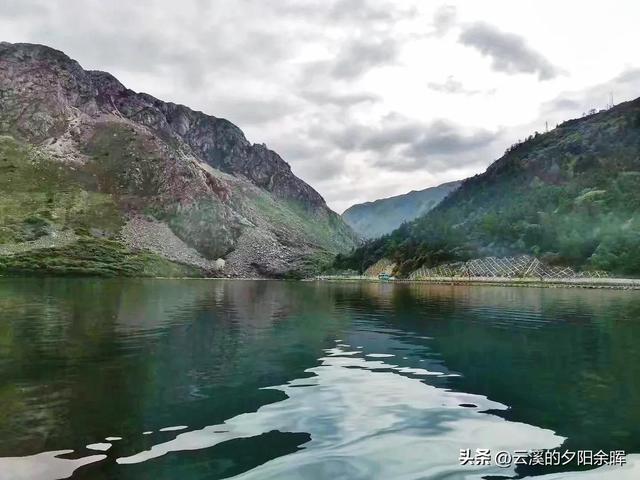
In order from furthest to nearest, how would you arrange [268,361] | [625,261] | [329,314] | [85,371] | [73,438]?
[625,261]
[329,314]
[268,361]
[85,371]
[73,438]

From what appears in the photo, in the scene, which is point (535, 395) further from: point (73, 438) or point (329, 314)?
point (329, 314)

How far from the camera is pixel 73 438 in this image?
1491cm

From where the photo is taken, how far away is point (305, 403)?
789 inches

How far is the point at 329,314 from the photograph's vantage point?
65.6m

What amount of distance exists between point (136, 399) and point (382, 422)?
9.73m

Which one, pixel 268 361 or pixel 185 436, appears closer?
pixel 185 436

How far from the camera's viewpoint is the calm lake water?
43.5 ft

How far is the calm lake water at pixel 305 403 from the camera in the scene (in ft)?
43.5

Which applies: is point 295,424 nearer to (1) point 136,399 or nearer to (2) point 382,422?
(2) point 382,422

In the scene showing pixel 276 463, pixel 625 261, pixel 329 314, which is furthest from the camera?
pixel 625 261

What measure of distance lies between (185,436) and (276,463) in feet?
12.4

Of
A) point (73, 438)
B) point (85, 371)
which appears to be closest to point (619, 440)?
point (73, 438)

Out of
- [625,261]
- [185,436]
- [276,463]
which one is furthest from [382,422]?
[625,261]

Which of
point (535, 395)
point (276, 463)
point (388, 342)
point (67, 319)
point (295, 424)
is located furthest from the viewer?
point (67, 319)
